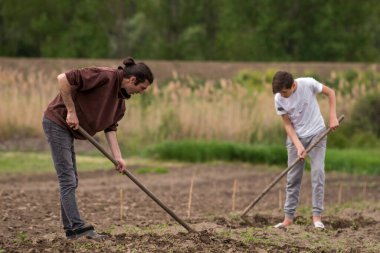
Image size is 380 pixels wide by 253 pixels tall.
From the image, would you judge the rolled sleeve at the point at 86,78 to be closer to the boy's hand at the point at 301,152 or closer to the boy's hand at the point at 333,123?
the boy's hand at the point at 301,152

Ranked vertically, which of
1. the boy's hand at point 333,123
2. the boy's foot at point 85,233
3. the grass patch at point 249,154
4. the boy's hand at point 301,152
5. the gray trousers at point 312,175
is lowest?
the grass patch at point 249,154

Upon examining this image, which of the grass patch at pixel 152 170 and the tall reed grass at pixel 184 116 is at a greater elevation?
the tall reed grass at pixel 184 116

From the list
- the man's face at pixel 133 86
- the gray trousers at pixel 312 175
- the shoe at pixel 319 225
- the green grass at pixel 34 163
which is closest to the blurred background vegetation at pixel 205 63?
the green grass at pixel 34 163

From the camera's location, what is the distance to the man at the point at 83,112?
26.3 ft

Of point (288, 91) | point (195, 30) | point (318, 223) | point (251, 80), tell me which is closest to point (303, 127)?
point (288, 91)

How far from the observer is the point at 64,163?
810 centimetres

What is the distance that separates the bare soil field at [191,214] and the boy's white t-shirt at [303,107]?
42.2 inches

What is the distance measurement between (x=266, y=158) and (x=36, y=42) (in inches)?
1227

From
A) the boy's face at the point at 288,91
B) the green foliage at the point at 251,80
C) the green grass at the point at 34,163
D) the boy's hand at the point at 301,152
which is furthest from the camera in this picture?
the green foliage at the point at 251,80

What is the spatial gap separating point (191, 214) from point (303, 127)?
2378 millimetres

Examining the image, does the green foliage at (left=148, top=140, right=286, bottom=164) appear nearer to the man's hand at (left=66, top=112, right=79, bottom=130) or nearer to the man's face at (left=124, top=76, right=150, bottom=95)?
the man's face at (left=124, top=76, right=150, bottom=95)

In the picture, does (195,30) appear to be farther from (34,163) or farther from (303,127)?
(303,127)

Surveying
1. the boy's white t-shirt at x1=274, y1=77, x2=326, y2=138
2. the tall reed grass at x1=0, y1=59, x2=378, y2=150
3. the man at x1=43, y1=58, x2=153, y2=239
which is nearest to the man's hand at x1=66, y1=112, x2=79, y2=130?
the man at x1=43, y1=58, x2=153, y2=239

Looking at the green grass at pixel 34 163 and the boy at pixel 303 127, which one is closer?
the boy at pixel 303 127
